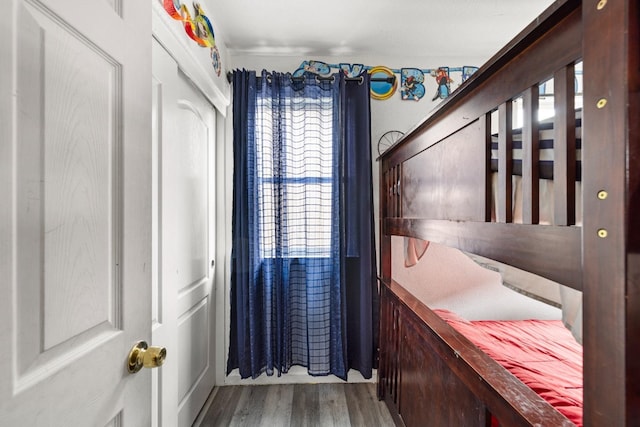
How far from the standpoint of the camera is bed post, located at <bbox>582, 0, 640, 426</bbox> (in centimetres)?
40

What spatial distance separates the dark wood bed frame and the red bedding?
381 mm

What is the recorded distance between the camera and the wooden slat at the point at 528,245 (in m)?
0.51

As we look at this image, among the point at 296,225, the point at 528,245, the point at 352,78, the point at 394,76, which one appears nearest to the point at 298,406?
the point at 296,225

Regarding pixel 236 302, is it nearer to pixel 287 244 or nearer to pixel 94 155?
pixel 287 244

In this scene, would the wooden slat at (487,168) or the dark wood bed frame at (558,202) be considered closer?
the dark wood bed frame at (558,202)

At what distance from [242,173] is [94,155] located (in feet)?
4.90

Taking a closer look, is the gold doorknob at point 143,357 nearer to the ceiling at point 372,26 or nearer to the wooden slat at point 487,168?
the wooden slat at point 487,168

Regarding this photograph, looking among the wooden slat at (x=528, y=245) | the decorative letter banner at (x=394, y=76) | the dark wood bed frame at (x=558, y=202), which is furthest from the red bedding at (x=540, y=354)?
the decorative letter banner at (x=394, y=76)

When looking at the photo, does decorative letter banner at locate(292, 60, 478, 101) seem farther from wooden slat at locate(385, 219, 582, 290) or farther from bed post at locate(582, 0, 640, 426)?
bed post at locate(582, 0, 640, 426)

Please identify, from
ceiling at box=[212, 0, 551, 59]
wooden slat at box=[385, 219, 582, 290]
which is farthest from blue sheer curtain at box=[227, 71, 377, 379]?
wooden slat at box=[385, 219, 582, 290]

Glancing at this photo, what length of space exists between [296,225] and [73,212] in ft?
5.25

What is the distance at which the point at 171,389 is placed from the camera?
144 cm

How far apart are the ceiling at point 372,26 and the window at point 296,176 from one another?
0.42 metres

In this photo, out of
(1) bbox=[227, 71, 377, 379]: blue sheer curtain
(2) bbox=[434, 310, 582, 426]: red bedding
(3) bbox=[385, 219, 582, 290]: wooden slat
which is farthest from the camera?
(1) bbox=[227, 71, 377, 379]: blue sheer curtain
